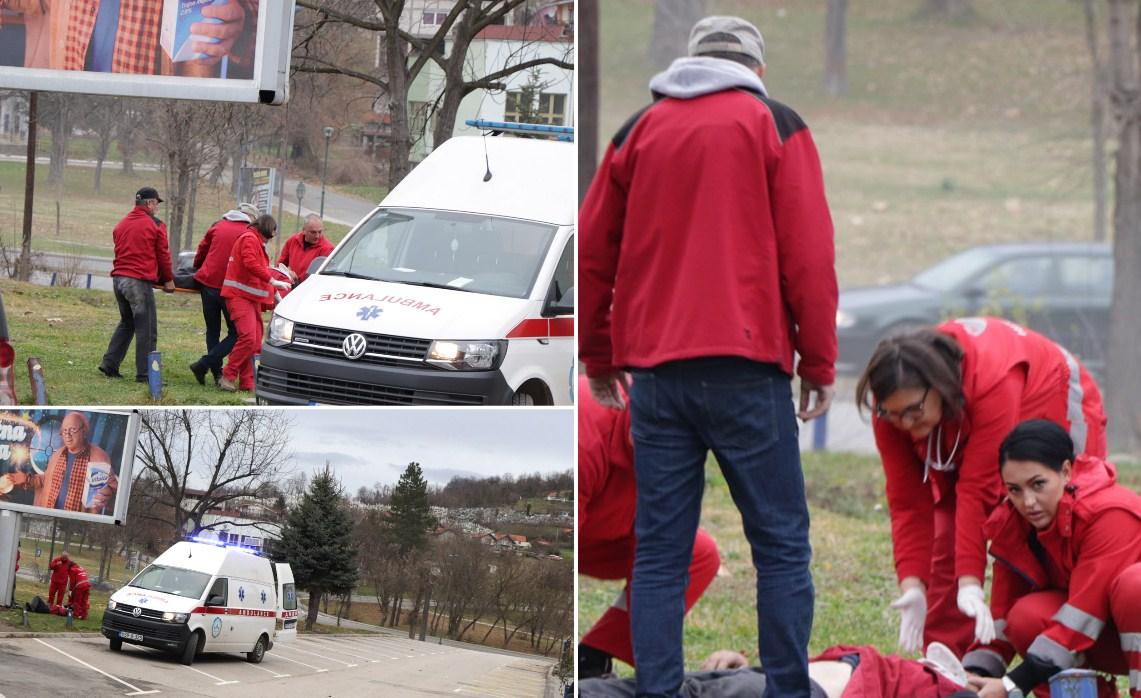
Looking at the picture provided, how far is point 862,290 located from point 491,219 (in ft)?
38.7

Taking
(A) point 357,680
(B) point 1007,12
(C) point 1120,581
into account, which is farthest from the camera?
(B) point 1007,12

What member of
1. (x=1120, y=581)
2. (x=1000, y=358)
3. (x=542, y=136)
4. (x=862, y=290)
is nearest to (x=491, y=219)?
(x=542, y=136)

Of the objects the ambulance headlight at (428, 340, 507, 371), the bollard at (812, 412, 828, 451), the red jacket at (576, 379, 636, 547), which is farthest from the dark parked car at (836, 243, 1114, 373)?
the ambulance headlight at (428, 340, 507, 371)

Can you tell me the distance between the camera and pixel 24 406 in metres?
3.28

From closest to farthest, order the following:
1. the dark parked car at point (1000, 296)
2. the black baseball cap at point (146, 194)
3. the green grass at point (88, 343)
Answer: the green grass at point (88, 343), the black baseball cap at point (146, 194), the dark parked car at point (1000, 296)

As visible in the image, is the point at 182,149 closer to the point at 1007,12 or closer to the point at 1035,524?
the point at 1035,524

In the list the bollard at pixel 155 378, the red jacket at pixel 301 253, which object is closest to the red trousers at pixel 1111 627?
the red jacket at pixel 301 253

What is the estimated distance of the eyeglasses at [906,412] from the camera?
3857mm

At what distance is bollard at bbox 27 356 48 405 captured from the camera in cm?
334

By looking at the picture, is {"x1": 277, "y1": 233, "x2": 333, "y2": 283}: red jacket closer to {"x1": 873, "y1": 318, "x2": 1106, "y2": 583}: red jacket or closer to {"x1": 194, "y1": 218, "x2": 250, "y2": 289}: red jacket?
{"x1": 194, "y1": 218, "x2": 250, "y2": 289}: red jacket

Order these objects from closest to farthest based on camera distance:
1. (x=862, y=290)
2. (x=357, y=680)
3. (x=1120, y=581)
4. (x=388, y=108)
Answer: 1. (x=357, y=680)
2. (x=1120, y=581)
3. (x=388, y=108)
4. (x=862, y=290)

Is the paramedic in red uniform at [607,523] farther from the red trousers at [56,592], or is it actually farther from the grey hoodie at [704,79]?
the red trousers at [56,592]

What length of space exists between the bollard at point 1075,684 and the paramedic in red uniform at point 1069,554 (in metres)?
0.09

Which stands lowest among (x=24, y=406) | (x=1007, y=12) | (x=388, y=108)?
(x=24, y=406)
